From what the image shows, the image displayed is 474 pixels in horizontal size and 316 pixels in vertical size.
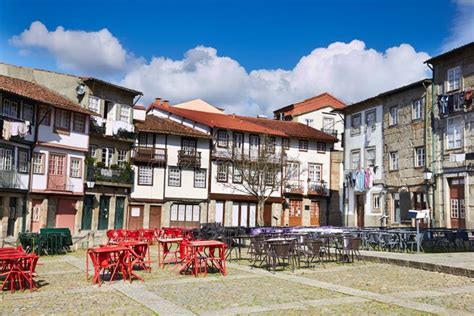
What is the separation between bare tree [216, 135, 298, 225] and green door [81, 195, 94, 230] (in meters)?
10.1

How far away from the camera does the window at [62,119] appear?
1230 inches

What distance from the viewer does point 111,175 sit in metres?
34.8

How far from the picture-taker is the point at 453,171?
27797mm

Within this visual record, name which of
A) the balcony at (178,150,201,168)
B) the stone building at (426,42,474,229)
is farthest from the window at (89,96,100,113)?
the stone building at (426,42,474,229)

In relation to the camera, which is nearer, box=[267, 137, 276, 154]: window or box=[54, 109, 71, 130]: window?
box=[54, 109, 71, 130]: window

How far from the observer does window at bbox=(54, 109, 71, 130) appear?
3123 centimetres

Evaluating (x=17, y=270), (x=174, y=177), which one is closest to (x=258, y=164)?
(x=174, y=177)

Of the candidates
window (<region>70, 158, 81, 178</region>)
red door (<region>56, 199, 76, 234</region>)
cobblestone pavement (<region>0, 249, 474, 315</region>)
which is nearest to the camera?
cobblestone pavement (<region>0, 249, 474, 315</region>)

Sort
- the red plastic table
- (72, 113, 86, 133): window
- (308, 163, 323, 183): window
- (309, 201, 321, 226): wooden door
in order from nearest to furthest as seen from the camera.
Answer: the red plastic table → (72, 113, 86, 133): window → (309, 201, 321, 226): wooden door → (308, 163, 323, 183): window

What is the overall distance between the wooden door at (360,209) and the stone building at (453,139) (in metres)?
7.35

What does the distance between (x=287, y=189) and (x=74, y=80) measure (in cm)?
1839

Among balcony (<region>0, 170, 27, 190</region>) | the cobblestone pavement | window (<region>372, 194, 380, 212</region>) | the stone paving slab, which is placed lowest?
the cobblestone pavement

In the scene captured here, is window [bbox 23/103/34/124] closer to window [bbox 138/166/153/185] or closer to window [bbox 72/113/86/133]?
window [bbox 72/113/86/133]

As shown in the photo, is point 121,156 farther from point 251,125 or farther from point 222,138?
point 251,125
